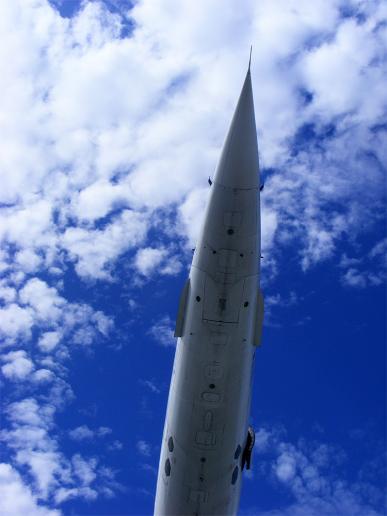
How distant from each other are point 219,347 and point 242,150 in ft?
29.4

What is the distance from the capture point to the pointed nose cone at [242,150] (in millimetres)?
24875

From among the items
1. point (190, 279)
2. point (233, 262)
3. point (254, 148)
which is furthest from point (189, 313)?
point (254, 148)

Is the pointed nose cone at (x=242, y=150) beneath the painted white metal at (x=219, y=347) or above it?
above

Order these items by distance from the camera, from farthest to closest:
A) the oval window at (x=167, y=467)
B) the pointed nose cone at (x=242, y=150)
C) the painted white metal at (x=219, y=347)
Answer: the oval window at (x=167, y=467)
the painted white metal at (x=219, y=347)
the pointed nose cone at (x=242, y=150)

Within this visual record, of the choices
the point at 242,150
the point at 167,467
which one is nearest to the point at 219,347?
the point at 167,467

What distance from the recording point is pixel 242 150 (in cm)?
2511

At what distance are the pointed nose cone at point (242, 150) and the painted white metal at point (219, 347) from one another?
0.14 ft

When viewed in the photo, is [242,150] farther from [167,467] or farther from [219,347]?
[167,467]

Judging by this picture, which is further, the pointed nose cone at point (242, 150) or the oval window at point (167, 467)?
the oval window at point (167, 467)

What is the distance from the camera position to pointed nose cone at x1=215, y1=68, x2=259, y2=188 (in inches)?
979

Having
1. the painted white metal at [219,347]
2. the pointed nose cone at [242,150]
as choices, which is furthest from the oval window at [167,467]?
the pointed nose cone at [242,150]

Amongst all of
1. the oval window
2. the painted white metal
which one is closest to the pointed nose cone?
the painted white metal

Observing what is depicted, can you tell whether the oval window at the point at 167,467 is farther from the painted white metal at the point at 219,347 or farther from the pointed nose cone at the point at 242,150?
the pointed nose cone at the point at 242,150

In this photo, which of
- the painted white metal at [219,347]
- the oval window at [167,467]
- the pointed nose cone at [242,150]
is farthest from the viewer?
the oval window at [167,467]
